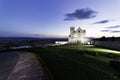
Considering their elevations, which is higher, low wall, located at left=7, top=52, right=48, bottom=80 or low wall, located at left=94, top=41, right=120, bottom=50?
low wall, located at left=94, top=41, right=120, bottom=50

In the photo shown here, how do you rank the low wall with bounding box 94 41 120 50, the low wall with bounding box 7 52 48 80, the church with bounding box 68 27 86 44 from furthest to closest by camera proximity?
the church with bounding box 68 27 86 44 < the low wall with bounding box 94 41 120 50 < the low wall with bounding box 7 52 48 80

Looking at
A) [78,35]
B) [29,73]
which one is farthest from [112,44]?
[29,73]

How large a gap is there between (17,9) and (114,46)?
52.7 ft

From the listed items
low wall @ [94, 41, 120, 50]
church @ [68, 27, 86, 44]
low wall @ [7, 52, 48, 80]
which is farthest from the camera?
Answer: church @ [68, 27, 86, 44]

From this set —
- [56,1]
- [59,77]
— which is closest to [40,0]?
[56,1]

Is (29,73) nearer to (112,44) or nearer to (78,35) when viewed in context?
(112,44)

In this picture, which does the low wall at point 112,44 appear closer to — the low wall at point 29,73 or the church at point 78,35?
the church at point 78,35

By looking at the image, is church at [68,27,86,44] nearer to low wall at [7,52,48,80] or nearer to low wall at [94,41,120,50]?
low wall at [94,41,120,50]

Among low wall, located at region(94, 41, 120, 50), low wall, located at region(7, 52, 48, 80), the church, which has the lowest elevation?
low wall, located at region(7, 52, 48, 80)

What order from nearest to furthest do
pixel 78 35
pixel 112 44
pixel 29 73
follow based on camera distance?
1. pixel 29 73
2. pixel 112 44
3. pixel 78 35

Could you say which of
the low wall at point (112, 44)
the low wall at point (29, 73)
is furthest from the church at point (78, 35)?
the low wall at point (29, 73)

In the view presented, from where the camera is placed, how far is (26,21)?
29.5 metres

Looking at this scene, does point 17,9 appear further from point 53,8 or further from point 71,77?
point 71,77

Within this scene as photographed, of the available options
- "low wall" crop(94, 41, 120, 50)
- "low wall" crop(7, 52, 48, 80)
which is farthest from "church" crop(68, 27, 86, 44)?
"low wall" crop(7, 52, 48, 80)
